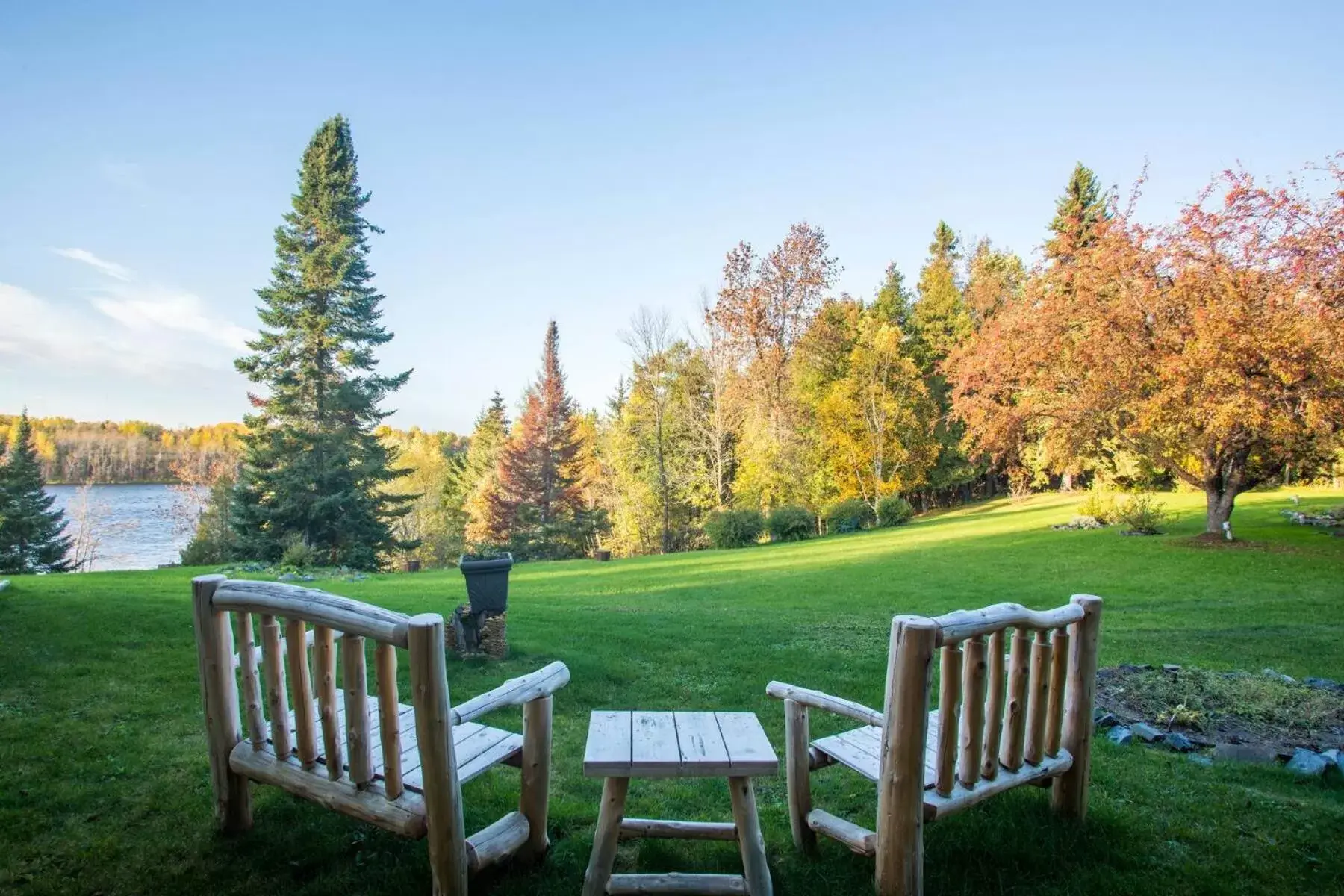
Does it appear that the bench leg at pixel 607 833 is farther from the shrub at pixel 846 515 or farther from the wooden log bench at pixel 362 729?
the shrub at pixel 846 515

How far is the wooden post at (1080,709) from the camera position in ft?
8.64

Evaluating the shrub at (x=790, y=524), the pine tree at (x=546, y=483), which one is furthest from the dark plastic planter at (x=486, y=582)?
the pine tree at (x=546, y=483)

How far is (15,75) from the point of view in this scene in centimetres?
682

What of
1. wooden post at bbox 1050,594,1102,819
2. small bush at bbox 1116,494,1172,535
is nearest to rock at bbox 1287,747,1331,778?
wooden post at bbox 1050,594,1102,819

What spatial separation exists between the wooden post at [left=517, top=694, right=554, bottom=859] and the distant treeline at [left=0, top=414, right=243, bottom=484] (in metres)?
37.2

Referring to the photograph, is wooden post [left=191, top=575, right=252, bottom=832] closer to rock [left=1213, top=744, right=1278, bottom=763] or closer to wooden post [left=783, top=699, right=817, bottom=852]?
wooden post [left=783, top=699, right=817, bottom=852]

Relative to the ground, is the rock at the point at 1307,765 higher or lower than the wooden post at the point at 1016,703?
lower

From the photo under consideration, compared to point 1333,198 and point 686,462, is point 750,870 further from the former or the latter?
point 686,462

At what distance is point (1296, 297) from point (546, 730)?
15199 mm

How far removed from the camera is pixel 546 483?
33500 millimetres

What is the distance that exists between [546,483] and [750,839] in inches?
1256

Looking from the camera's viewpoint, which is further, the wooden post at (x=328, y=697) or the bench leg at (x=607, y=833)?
the bench leg at (x=607, y=833)

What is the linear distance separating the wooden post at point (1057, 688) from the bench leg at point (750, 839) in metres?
1.27

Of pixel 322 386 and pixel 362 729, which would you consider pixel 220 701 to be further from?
pixel 322 386
